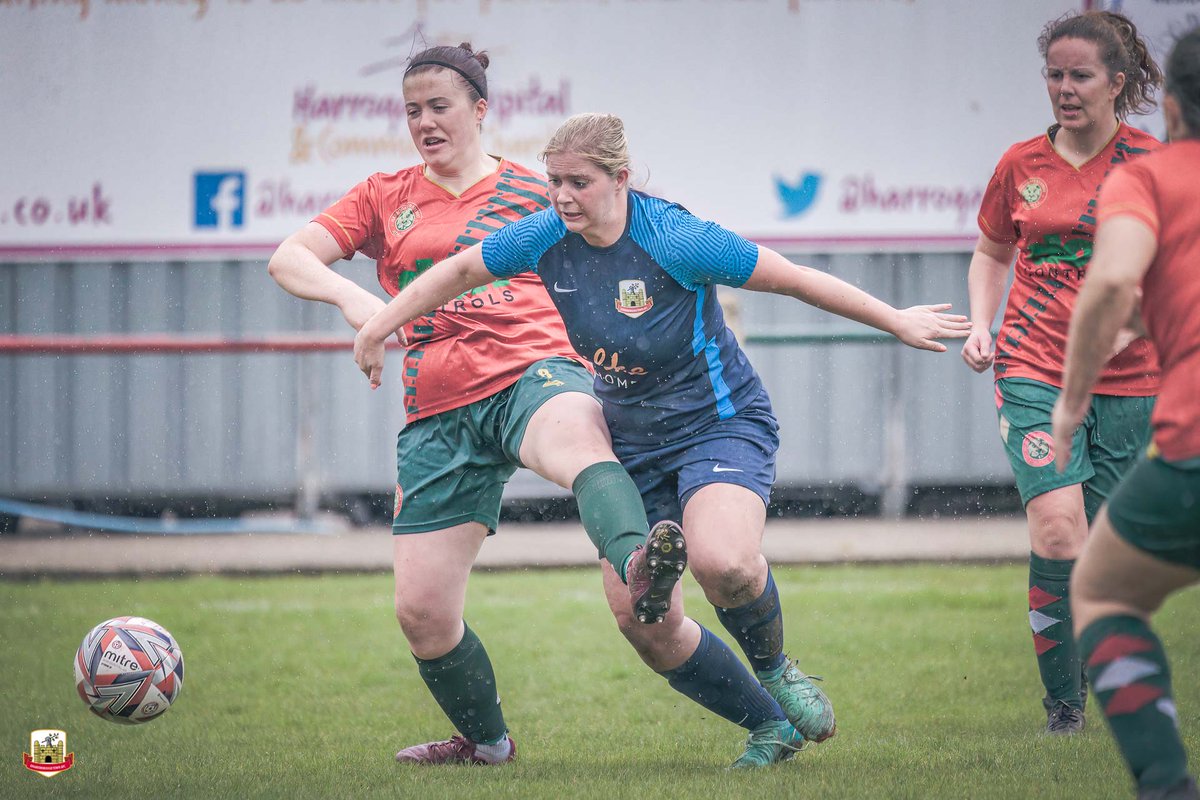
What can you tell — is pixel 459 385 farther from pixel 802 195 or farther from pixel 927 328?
pixel 802 195

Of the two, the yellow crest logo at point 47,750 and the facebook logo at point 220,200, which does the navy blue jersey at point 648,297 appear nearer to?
the yellow crest logo at point 47,750

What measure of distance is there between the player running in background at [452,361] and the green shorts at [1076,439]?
Result: 4.86 feet

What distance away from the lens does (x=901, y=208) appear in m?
11.0

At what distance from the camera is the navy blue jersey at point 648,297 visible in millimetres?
3902

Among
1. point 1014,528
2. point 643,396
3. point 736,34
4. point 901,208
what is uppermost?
point 736,34

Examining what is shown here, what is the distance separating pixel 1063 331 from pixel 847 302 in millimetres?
1081

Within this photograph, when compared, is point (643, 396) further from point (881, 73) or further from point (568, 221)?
point (881, 73)

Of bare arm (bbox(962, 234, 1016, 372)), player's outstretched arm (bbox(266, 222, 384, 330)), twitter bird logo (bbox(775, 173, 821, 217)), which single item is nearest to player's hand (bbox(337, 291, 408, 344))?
player's outstretched arm (bbox(266, 222, 384, 330))

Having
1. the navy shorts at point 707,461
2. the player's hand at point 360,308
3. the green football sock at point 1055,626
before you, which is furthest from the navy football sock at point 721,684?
the player's hand at point 360,308

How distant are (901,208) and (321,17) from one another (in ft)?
16.3

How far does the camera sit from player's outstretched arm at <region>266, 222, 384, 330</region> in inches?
167

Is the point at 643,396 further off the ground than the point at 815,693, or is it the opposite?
the point at 643,396

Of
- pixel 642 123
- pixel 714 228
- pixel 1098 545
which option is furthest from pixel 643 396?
pixel 642 123

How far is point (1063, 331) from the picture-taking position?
4.55 m
